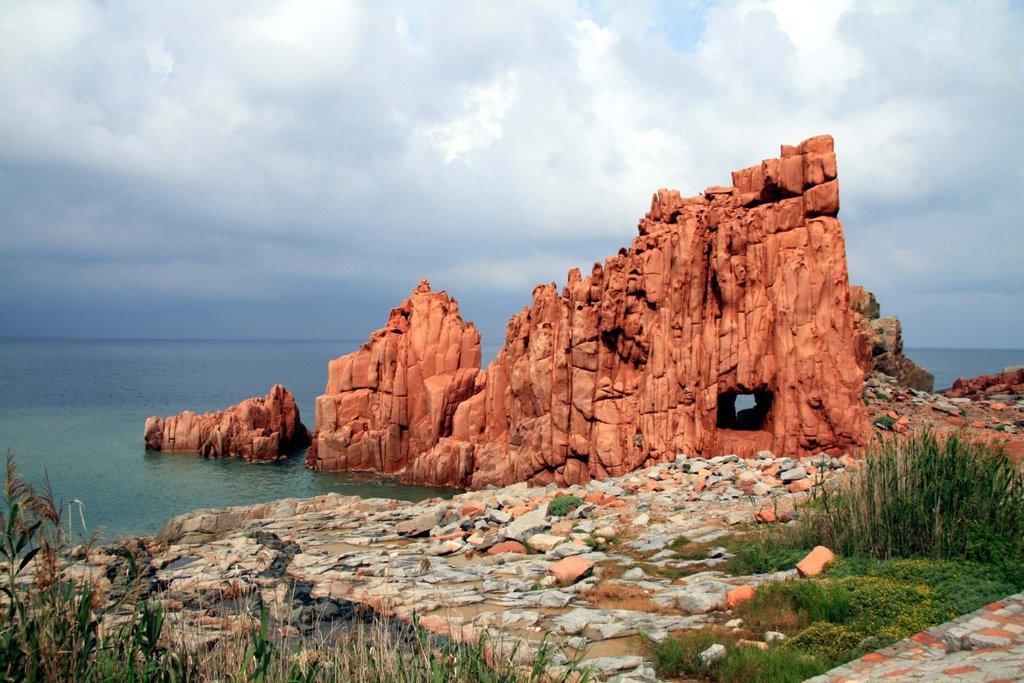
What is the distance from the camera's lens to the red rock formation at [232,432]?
164 ft

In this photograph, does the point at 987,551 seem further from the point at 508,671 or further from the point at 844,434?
the point at 844,434

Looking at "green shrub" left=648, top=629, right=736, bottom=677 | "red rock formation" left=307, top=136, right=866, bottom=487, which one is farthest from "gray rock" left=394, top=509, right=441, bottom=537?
"green shrub" left=648, top=629, right=736, bottom=677

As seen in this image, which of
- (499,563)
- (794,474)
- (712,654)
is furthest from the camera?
(794,474)

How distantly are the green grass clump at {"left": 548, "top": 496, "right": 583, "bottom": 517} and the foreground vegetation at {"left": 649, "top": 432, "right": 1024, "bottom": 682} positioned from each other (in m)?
7.65

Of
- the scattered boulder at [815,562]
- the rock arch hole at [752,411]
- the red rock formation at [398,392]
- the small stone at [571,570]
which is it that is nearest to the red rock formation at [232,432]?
the red rock formation at [398,392]

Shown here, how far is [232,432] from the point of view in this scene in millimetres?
50406

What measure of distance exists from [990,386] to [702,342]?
100 feet

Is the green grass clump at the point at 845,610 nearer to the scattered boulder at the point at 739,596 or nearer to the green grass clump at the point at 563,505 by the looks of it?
the scattered boulder at the point at 739,596

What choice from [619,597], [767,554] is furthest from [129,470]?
[767,554]

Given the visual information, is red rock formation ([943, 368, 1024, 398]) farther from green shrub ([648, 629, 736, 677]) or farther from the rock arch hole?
green shrub ([648, 629, 736, 677])

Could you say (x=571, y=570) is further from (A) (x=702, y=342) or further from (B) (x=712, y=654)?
(A) (x=702, y=342)

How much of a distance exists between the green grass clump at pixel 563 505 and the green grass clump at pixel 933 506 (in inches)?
374

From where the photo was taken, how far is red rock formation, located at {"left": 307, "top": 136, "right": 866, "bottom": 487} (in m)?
26.4

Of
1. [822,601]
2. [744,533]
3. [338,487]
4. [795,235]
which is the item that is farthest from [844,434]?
[338,487]
